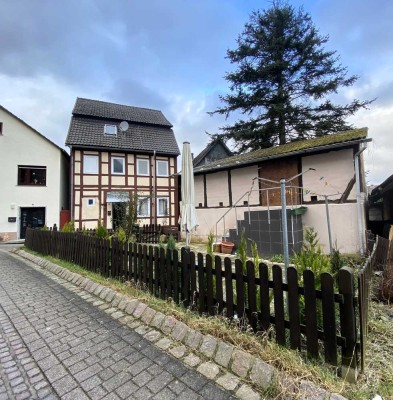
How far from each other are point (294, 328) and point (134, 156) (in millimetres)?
18354

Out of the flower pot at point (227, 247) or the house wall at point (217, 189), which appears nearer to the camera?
the flower pot at point (227, 247)

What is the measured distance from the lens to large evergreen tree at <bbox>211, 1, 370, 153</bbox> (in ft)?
63.0

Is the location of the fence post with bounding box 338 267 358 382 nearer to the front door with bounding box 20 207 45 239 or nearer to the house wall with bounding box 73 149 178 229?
the house wall with bounding box 73 149 178 229

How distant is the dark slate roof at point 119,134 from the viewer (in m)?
17.5

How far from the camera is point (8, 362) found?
2.65 meters

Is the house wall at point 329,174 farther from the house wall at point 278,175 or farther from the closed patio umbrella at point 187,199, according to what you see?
the closed patio umbrella at point 187,199

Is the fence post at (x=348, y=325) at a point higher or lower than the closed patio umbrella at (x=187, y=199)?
lower

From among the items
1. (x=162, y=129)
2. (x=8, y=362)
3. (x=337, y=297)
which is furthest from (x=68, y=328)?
(x=162, y=129)

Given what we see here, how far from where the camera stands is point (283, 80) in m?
20.0

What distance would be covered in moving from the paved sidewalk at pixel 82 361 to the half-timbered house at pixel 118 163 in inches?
499

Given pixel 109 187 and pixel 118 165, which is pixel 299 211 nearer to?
pixel 109 187

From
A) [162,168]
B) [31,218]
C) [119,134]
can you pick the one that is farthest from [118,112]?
[31,218]

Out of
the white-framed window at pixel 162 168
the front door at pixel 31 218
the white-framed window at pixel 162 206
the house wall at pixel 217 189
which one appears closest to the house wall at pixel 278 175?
the house wall at pixel 217 189

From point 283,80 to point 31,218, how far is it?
21.4m
